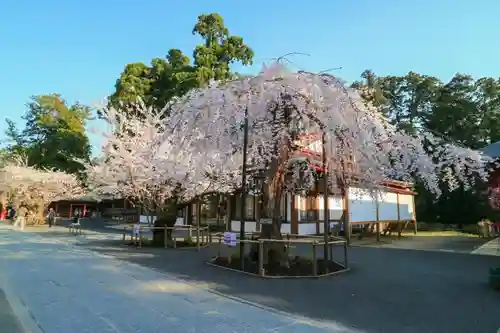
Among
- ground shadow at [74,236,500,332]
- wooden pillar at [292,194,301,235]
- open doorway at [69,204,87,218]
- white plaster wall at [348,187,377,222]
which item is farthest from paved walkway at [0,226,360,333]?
open doorway at [69,204,87,218]

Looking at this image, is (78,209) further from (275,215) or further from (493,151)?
(493,151)

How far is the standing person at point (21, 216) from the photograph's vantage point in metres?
25.7

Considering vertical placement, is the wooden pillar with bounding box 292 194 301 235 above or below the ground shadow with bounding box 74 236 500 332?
above

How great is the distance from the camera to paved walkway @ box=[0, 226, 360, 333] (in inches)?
195

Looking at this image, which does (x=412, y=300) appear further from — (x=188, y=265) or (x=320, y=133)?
(x=188, y=265)

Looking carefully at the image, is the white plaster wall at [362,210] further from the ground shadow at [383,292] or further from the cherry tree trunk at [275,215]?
the cherry tree trunk at [275,215]

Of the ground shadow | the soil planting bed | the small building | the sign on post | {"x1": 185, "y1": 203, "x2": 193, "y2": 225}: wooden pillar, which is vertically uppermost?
the small building

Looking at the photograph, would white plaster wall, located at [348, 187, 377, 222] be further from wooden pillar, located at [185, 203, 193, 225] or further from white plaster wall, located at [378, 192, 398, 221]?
wooden pillar, located at [185, 203, 193, 225]

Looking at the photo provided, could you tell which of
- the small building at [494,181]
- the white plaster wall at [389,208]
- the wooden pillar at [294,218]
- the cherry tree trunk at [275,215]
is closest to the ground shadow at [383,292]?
the cherry tree trunk at [275,215]

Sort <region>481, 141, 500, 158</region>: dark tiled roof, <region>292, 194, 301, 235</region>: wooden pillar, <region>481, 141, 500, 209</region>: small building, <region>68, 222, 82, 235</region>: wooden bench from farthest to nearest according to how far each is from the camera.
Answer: <region>68, 222, 82, 235</region>: wooden bench < <region>292, 194, 301, 235</region>: wooden pillar < <region>481, 141, 500, 158</region>: dark tiled roof < <region>481, 141, 500, 209</region>: small building

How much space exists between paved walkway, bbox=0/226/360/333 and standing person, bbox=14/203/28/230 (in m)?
19.0

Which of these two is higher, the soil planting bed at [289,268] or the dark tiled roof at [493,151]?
the dark tiled roof at [493,151]

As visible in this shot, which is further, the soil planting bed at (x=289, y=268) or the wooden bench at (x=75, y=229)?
the wooden bench at (x=75, y=229)

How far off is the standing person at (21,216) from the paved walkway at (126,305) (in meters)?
19.0
